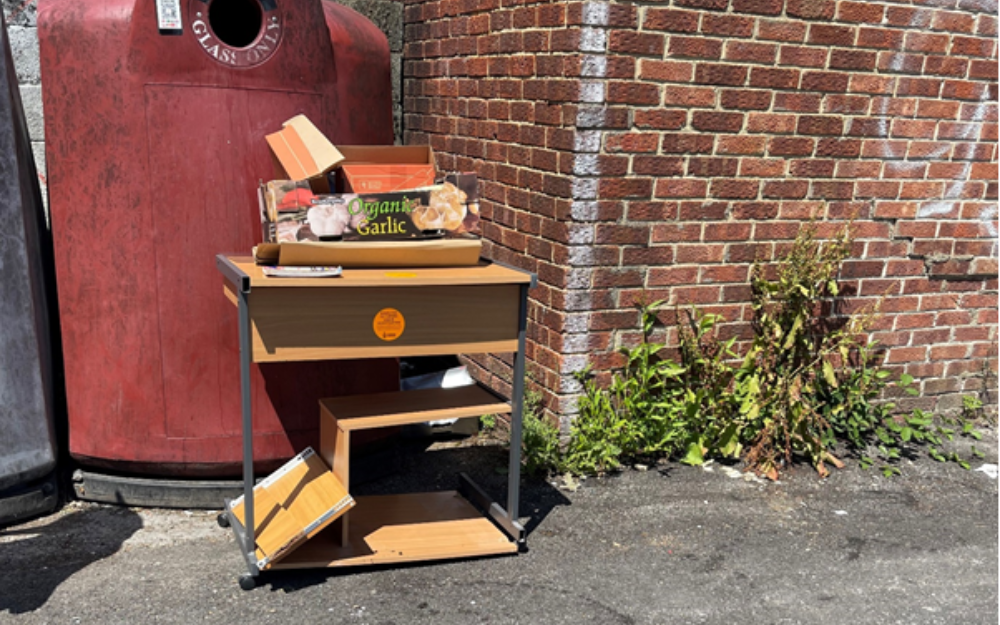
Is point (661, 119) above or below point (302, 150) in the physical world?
above

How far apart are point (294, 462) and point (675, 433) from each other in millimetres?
1730

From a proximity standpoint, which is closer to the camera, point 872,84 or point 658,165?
point 658,165

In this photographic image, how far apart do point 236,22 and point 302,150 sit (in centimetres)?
72

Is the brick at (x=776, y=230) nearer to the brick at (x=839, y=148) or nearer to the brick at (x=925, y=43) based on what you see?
the brick at (x=839, y=148)

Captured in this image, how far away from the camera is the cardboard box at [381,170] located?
3.07 meters

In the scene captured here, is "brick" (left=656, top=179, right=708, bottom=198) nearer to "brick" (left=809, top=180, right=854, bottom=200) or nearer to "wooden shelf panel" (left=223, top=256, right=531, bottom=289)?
"brick" (left=809, top=180, right=854, bottom=200)

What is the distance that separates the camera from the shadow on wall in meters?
2.78

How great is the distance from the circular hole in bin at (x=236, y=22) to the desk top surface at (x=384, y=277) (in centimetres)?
86

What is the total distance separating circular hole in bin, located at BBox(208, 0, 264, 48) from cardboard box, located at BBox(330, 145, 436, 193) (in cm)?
58

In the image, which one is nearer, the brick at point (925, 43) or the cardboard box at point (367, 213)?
the cardboard box at point (367, 213)

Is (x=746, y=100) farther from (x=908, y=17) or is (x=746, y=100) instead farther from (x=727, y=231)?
(x=908, y=17)

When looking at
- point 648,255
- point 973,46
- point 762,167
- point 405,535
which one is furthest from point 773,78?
point 405,535

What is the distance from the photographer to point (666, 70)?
3711 millimetres

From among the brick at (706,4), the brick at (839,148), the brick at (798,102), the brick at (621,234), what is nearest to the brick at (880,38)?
the brick at (798,102)
